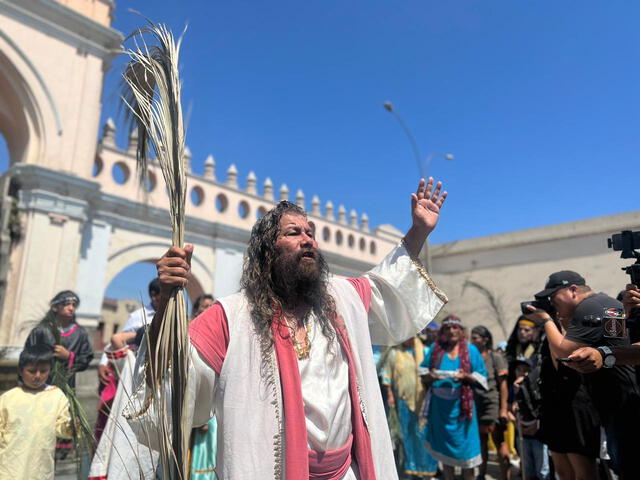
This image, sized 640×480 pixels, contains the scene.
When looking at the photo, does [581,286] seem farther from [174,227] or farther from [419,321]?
[174,227]

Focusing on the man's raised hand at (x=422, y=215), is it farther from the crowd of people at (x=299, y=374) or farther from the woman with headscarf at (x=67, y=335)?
the woman with headscarf at (x=67, y=335)

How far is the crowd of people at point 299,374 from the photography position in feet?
5.72

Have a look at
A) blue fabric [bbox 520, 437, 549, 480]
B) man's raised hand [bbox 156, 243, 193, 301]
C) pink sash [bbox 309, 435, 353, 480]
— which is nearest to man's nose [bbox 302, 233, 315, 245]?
man's raised hand [bbox 156, 243, 193, 301]

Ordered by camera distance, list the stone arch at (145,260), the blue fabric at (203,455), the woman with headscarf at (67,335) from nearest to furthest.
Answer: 1. the blue fabric at (203,455)
2. the woman with headscarf at (67,335)
3. the stone arch at (145,260)

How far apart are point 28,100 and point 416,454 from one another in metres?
10.8

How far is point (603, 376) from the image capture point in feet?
10.0

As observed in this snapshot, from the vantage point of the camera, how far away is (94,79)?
11.9 metres

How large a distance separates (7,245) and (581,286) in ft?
36.1

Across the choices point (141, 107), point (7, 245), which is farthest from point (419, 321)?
point (7, 245)

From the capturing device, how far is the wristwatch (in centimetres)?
224

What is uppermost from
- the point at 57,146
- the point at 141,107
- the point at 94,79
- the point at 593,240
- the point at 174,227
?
the point at 94,79

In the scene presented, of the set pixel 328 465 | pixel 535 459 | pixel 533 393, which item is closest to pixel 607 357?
pixel 328 465

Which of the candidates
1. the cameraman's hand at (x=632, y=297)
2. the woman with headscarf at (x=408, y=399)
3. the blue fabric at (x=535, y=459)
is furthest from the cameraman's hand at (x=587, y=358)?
the woman with headscarf at (x=408, y=399)

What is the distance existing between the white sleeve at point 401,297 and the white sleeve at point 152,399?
870 mm
